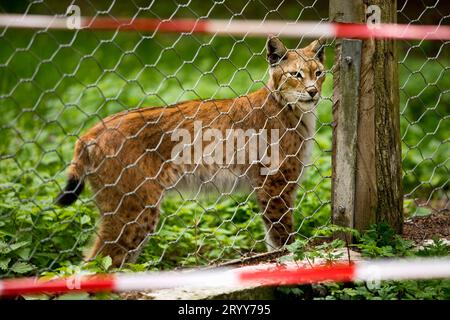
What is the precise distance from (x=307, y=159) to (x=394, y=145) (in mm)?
819

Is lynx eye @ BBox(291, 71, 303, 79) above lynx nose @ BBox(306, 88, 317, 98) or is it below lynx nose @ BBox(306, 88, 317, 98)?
above

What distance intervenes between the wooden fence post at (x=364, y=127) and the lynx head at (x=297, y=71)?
1.74ft

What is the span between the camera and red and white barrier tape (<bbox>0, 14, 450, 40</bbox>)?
10.2ft

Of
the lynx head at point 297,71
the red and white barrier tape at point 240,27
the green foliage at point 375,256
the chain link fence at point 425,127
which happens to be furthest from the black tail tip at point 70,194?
the chain link fence at point 425,127

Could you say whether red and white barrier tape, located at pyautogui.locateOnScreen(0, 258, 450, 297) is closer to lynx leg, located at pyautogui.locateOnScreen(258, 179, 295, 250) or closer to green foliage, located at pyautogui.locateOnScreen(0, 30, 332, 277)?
green foliage, located at pyautogui.locateOnScreen(0, 30, 332, 277)

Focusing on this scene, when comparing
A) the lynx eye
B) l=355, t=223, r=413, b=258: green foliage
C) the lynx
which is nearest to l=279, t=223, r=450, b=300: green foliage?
l=355, t=223, r=413, b=258: green foliage

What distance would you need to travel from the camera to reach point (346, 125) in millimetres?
→ 3875

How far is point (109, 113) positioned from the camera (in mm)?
6977

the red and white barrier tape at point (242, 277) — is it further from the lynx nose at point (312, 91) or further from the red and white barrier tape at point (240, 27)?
the lynx nose at point (312, 91)

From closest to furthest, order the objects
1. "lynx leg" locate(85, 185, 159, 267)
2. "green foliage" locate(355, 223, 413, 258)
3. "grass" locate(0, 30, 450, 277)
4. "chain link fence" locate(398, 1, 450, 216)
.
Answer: "green foliage" locate(355, 223, 413, 258)
"grass" locate(0, 30, 450, 277)
"lynx leg" locate(85, 185, 159, 267)
"chain link fence" locate(398, 1, 450, 216)

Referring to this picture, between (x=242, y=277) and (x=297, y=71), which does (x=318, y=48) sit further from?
(x=242, y=277)

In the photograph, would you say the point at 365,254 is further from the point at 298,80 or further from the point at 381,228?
the point at 298,80

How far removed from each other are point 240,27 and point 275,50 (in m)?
0.80

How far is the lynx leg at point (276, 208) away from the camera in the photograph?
446 cm
